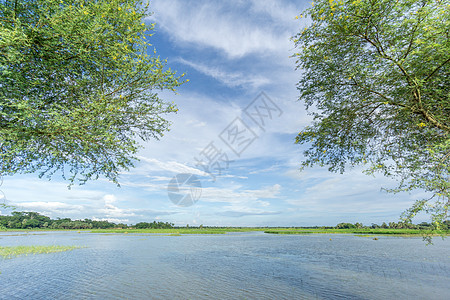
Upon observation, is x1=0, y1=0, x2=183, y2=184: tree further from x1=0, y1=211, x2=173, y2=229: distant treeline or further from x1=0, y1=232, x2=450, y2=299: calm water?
x1=0, y1=211, x2=173, y2=229: distant treeline

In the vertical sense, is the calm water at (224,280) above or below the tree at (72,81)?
below

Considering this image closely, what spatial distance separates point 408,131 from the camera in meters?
11.8

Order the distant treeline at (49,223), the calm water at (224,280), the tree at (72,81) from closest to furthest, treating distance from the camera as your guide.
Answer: the tree at (72,81)
the calm water at (224,280)
the distant treeline at (49,223)

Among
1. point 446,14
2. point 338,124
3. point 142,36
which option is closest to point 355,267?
point 338,124

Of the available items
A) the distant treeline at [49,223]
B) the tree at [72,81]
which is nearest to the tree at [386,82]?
the tree at [72,81]

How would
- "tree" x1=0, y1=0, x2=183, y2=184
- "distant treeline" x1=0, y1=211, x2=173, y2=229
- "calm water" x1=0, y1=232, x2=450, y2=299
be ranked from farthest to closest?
1. "distant treeline" x1=0, y1=211, x2=173, y2=229
2. "calm water" x1=0, y1=232, x2=450, y2=299
3. "tree" x1=0, y1=0, x2=183, y2=184

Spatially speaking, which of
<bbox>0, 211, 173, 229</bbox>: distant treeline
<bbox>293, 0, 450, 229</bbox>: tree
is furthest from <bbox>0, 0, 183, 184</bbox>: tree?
<bbox>0, 211, 173, 229</bbox>: distant treeline

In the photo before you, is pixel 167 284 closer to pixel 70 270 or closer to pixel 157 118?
pixel 70 270

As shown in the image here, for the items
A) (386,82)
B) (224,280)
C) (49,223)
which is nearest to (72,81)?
(386,82)

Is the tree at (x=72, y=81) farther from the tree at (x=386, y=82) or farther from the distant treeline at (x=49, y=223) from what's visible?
the distant treeline at (x=49, y=223)

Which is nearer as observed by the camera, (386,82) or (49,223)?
(386,82)

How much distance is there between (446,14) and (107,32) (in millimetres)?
13827

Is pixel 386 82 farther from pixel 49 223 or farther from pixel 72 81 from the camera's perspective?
pixel 49 223

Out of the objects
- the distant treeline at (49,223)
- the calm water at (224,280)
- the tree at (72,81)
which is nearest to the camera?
the tree at (72,81)
